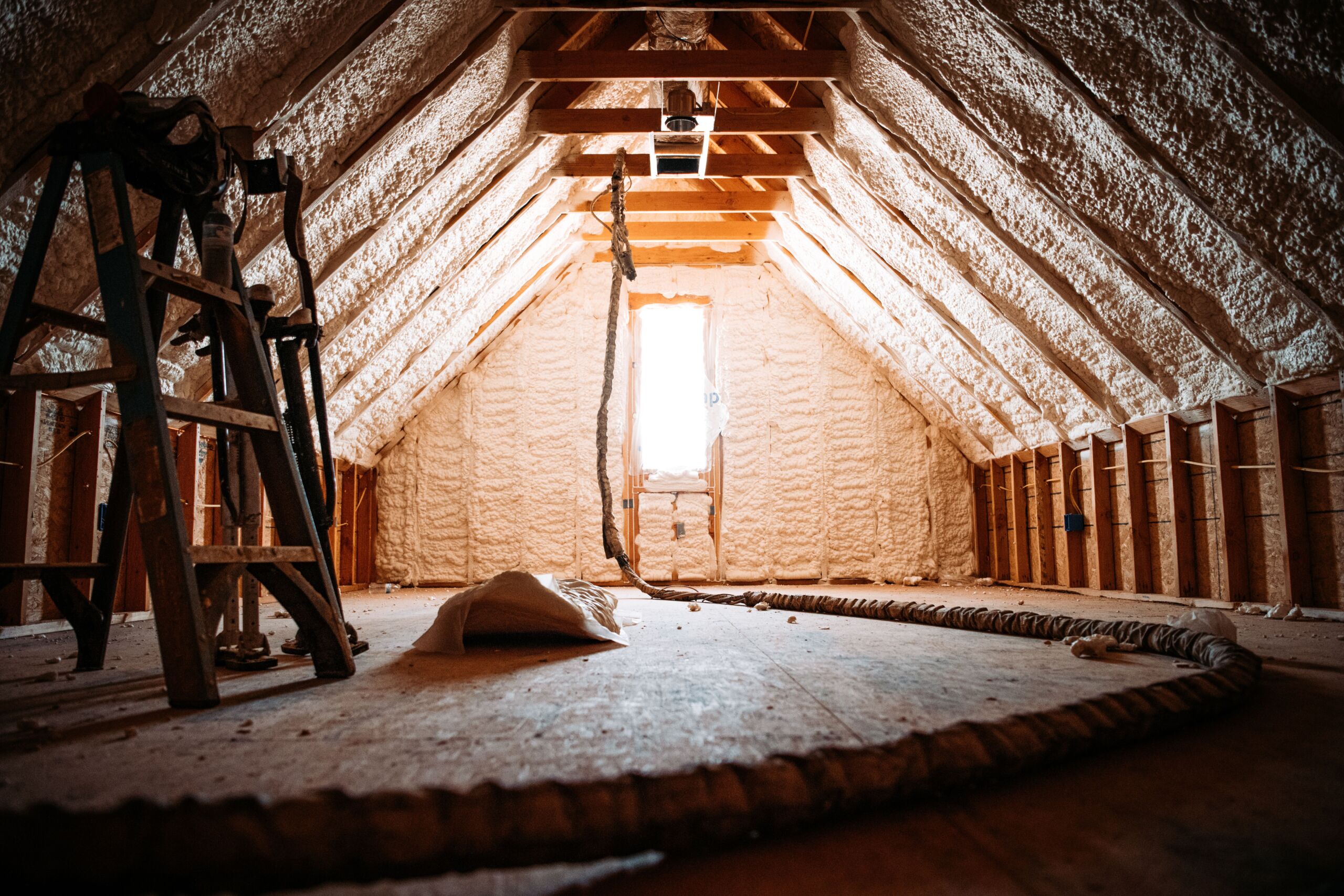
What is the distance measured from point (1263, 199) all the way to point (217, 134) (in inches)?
134

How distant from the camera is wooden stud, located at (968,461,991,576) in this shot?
686 cm

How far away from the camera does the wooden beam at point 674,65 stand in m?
3.89

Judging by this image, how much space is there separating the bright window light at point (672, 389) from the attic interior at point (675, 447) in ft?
0.11

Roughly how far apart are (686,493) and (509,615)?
15.2ft

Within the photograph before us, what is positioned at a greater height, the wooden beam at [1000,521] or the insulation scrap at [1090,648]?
the wooden beam at [1000,521]

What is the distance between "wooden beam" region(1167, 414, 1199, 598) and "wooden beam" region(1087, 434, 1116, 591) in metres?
0.69

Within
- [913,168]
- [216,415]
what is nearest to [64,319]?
[216,415]

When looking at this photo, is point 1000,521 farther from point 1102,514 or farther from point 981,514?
point 1102,514

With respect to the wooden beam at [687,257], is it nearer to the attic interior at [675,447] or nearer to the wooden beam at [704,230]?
the attic interior at [675,447]

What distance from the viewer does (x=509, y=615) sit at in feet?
7.72

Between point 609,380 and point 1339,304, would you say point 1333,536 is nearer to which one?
point 1339,304

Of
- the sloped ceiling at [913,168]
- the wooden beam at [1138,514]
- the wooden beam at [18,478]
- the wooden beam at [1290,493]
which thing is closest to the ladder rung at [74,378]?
the sloped ceiling at [913,168]

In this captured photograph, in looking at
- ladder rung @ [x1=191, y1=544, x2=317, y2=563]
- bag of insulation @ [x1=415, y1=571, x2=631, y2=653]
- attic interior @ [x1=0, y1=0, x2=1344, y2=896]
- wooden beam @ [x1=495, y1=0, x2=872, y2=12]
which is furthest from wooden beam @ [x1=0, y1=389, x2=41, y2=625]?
wooden beam @ [x1=495, y1=0, x2=872, y2=12]

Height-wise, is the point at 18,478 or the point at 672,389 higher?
the point at 672,389
